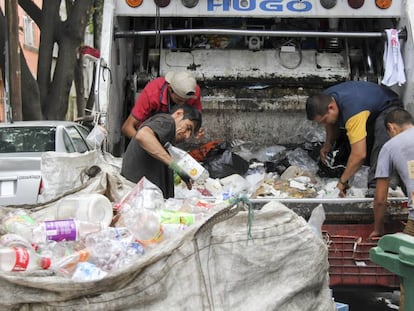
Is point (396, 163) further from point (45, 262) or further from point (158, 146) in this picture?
point (45, 262)

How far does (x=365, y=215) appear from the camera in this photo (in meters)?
3.99

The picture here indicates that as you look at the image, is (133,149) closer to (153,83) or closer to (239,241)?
(153,83)

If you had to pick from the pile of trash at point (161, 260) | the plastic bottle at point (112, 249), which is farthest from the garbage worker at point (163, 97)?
the plastic bottle at point (112, 249)

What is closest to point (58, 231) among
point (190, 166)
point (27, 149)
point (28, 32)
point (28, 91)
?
point (190, 166)

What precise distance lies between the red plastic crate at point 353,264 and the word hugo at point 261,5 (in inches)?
73.1

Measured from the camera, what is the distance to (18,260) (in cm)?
198

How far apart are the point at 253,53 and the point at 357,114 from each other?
4.92 ft

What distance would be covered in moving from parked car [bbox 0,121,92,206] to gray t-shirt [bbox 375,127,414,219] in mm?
2899

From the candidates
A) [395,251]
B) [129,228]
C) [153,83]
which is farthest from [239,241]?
[153,83]

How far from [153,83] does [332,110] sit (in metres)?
1.35

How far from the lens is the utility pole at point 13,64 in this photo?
9.05 metres

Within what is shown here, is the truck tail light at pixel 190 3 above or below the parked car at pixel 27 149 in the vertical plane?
above

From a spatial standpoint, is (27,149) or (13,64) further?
(13,64)

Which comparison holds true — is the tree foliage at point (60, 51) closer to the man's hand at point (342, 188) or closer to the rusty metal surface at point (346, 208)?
the man's hand at point (342, 188)
